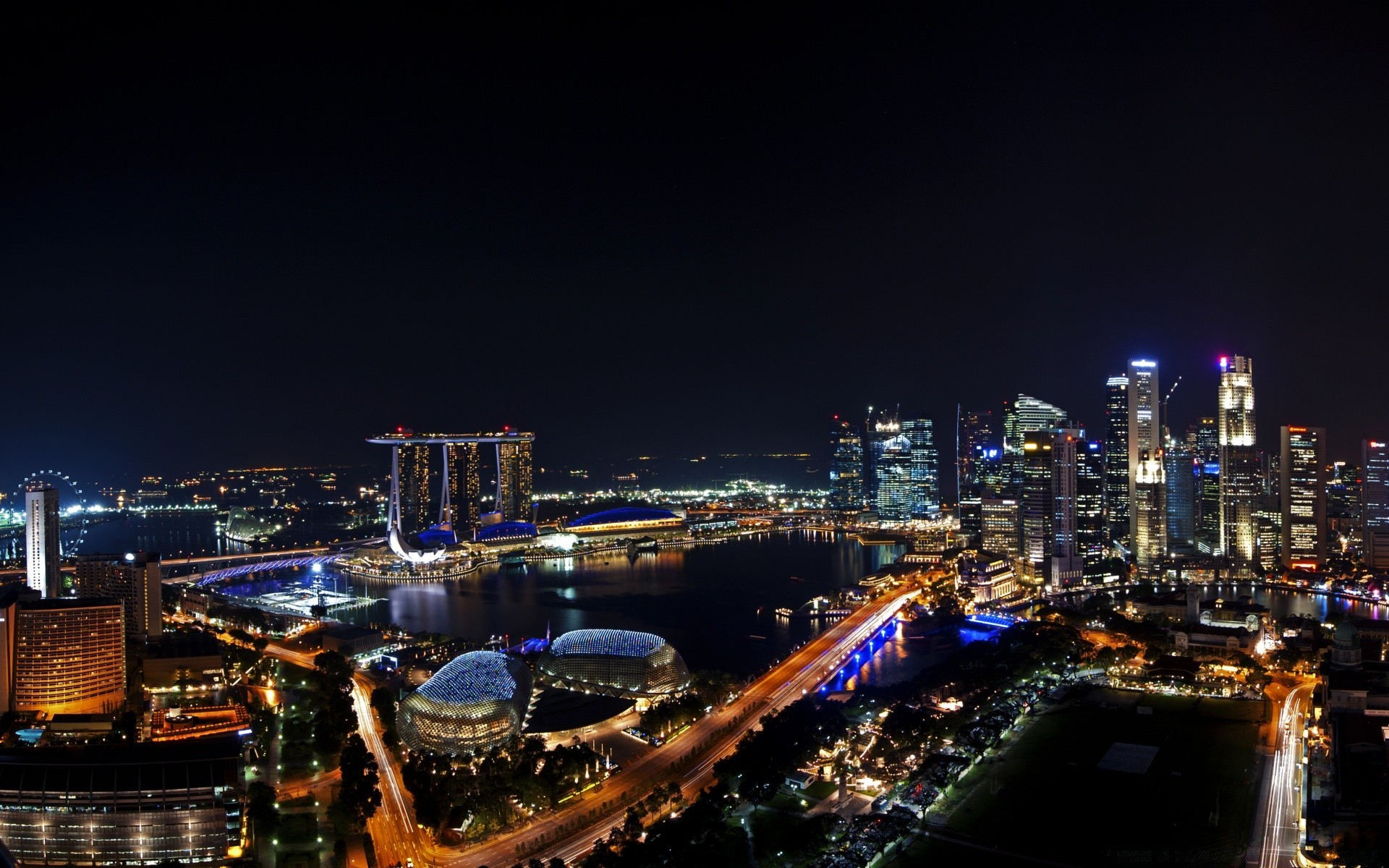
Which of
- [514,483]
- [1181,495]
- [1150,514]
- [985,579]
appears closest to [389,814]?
[985,579]

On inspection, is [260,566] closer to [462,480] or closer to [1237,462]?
[462,480]

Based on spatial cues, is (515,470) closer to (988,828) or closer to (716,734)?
(716,734)

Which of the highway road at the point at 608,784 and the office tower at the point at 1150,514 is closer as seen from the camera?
the highway road at the point at 608,784

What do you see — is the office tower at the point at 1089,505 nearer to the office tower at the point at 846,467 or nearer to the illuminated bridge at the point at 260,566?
the office tower at the point at 846,467

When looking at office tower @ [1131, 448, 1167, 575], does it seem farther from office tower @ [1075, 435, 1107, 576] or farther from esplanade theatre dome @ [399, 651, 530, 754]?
esplanade theatre dome @ [399, 651, 530, 754]

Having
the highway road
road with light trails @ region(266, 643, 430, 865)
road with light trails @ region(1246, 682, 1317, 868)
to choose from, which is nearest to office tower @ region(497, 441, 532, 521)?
the highway road

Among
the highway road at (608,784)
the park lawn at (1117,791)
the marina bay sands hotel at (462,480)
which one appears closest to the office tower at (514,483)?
the marina bay sands hotel at (462,480)
